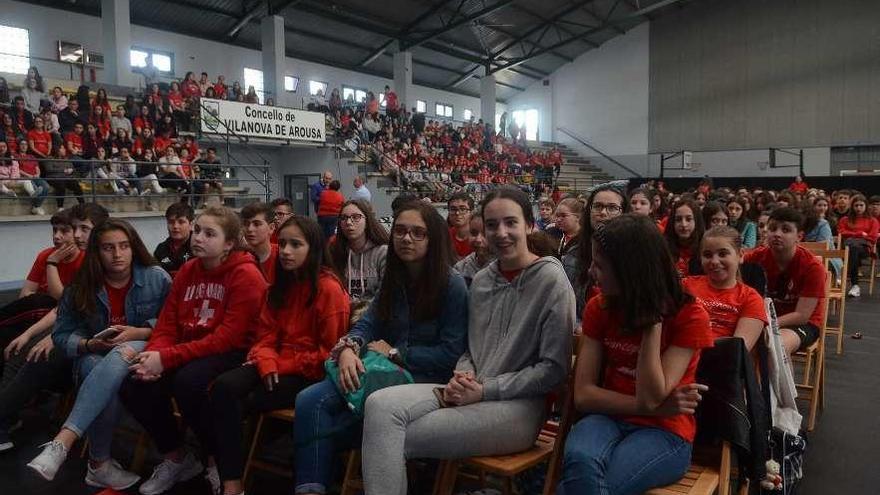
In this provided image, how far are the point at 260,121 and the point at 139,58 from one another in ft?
17.0

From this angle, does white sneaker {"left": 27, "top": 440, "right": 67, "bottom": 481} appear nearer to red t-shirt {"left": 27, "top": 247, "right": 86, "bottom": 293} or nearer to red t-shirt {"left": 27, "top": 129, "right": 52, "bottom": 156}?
red t-shirt {"left": 27, "top": 247, "right": 86, "bottom": 293}

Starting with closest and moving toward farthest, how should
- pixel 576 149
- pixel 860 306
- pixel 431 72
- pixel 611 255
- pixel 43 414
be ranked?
pixel 611 255 → pixel 43 414 → pixel 860 306 → pixel 431 72 → pixel 576 149

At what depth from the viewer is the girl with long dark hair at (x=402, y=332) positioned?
8.04 feet

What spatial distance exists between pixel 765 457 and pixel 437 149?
1745cm

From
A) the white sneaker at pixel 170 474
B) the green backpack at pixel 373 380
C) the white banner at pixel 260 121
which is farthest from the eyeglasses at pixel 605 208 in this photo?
the white banner at pixel 260 121

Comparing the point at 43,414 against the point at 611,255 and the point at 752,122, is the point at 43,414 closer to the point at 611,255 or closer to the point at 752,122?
the point at 611,255

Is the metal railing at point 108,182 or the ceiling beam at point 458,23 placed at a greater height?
the ceiling beam at point 458,23

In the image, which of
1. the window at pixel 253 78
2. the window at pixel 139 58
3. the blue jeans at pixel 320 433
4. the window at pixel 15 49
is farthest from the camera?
the window at pixel 253 78

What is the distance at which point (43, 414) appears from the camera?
4.00 meters

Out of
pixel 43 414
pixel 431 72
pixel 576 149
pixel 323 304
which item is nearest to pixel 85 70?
pixel 431 72

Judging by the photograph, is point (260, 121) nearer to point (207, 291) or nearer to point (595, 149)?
point (207, 291)

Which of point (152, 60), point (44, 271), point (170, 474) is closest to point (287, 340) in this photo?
point (170, 474)

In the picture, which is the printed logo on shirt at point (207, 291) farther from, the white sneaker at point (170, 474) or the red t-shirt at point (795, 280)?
the red t-shirt at point (795, 280)

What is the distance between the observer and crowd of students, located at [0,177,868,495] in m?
2.01
